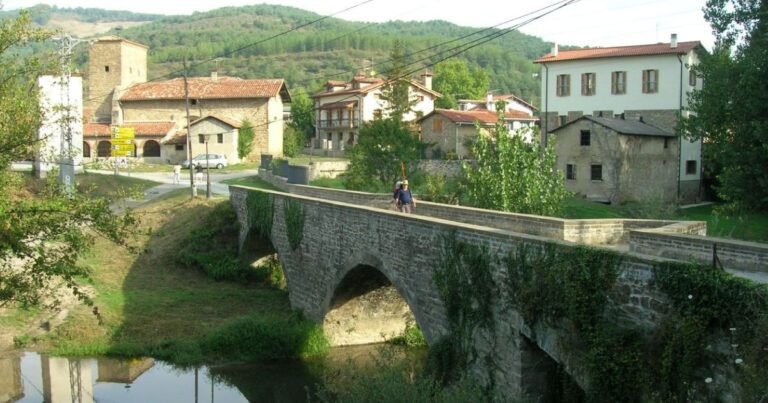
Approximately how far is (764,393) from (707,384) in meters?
1.15

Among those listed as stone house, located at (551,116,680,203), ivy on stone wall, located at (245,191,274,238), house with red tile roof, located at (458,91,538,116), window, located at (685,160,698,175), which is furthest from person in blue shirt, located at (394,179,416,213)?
house with red tile roof, located at (458,91,538,116)

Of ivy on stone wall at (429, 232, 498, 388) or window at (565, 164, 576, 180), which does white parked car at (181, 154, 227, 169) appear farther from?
ivy on stone wall at (429, 232, 498, 388)

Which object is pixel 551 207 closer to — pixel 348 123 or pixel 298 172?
pixel 298 172

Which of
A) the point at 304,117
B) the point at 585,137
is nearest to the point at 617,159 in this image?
the point at 585,137

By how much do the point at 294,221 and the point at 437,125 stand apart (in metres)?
35.5

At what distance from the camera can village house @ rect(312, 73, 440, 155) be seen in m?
72.5

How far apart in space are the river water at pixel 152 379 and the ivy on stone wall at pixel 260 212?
597cm

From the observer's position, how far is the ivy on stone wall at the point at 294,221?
22664 millimetres

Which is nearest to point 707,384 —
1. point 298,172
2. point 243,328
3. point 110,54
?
point 243,328

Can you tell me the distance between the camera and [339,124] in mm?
75688

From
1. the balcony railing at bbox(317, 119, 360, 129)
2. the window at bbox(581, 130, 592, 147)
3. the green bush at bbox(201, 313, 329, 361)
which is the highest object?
the balcony railing at bbox(317, 119, 360, 129)

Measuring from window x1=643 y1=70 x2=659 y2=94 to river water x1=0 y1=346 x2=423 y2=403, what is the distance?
2789cm

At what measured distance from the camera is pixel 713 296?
27.6 ft

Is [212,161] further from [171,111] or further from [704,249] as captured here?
[704,249]
